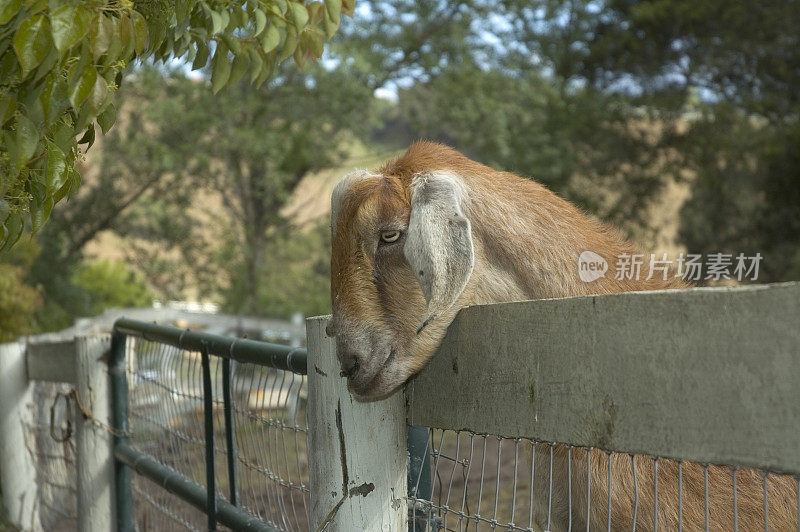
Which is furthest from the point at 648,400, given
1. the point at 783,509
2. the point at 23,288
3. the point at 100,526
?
the point at 23,288

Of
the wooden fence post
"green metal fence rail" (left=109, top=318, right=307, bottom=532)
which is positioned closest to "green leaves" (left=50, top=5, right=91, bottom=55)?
"green metal fence rail" (left=109, top=318, right=307, bottom=532)

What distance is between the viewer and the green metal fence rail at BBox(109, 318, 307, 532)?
9.16ft

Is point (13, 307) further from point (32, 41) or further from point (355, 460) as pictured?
point (32, 41)

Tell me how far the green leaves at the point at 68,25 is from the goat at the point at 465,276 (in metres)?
1.06

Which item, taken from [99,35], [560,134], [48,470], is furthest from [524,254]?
[560,134]

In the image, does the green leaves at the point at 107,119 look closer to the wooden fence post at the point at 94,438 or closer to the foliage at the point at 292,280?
the wooden fence post at the point at 94,438

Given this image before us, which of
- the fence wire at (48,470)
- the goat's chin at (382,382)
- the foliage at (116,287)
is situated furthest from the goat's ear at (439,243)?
the foliage at (116,287)

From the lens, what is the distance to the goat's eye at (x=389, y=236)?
2.72 m

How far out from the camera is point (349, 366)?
7.44 feet

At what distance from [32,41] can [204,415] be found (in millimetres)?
1976

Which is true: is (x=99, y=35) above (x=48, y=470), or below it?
above

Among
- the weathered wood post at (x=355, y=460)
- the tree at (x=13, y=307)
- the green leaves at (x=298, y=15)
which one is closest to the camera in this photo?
the weathered wood post at (x=355, y=460)

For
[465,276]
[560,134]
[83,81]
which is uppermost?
[560,134]

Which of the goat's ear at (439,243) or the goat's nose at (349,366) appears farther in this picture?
the goat's ear at (439,243)
